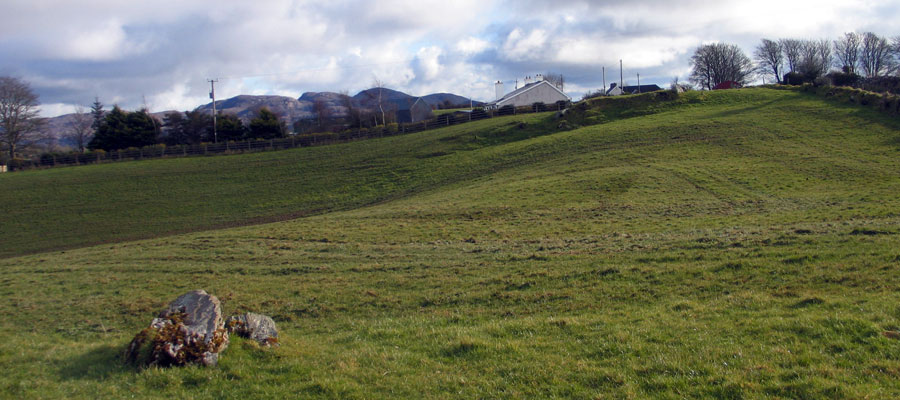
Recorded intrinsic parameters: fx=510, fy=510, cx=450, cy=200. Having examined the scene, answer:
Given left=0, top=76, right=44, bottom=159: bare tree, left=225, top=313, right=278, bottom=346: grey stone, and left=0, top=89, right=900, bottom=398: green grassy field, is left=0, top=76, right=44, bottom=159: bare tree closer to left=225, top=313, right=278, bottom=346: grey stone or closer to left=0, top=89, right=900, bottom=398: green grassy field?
left=0, top=89, right=900, bottom=398: green grassy field

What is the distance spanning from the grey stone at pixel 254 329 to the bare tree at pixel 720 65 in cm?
11751

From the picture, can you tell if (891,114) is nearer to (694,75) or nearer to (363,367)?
(363,367)

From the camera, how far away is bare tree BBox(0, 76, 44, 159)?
80250 millimetres

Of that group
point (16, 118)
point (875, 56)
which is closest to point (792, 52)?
point (875, 56)

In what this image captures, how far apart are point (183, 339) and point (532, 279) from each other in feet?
25.9

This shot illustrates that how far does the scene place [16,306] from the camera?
14.5 metres

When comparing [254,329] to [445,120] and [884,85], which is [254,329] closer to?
[445,120]

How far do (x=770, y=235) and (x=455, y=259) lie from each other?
9.31m

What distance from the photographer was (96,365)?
798 cm

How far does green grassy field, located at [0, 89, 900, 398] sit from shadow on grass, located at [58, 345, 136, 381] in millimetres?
70

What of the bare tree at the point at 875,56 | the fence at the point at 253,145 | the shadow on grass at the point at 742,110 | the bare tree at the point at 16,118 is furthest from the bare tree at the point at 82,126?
the bare tree at the point at 875,56

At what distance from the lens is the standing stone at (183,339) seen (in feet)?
24.7

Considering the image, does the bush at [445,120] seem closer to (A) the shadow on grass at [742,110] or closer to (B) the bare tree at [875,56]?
Result: (A) the shadow on grass at [742,110]

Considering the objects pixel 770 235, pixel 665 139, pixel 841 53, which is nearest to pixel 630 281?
pixel 770 235
